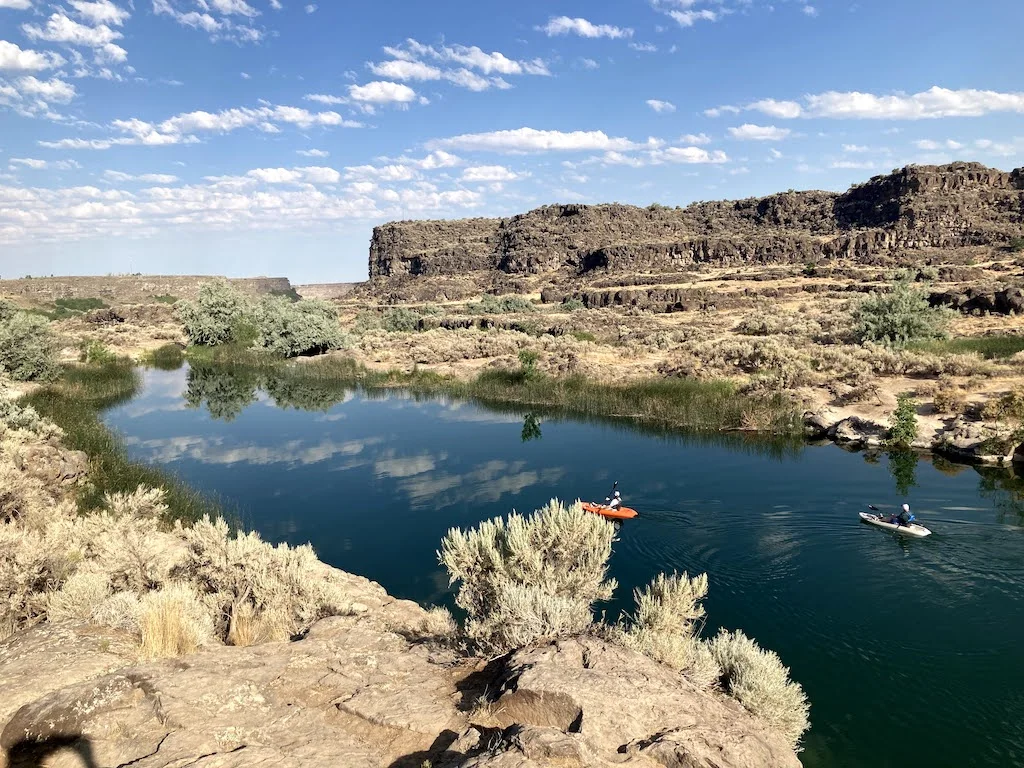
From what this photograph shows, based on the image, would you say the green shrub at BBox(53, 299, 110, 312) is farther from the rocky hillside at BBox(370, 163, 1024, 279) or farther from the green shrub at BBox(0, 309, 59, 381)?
the green shrub at BBox(0, 309, 59, 381)

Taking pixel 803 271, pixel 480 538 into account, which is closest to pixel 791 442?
pixel 480 538

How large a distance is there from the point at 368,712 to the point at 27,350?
1361 inches

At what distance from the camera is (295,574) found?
9156mm

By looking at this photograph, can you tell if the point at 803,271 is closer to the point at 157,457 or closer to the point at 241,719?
the point at 157,457

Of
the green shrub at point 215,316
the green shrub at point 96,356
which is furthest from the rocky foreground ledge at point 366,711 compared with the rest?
the green shrub at point 215,316

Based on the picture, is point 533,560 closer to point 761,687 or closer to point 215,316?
point 761,687

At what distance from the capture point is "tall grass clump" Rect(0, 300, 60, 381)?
30422 millimetres

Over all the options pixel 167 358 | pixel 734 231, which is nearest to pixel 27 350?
pixel 167 358

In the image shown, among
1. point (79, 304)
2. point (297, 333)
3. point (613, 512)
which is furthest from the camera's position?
point (79, 304)

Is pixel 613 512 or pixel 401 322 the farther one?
pixel 401 322

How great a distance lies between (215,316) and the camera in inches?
2240

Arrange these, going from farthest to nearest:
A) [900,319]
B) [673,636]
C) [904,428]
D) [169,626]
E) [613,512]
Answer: [900,319]
[904,428]
[613,512]
[169,626]
[673,636]

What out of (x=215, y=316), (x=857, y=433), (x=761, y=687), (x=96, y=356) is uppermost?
(x=215, y=316)

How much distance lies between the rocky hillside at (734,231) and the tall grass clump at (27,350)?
7409 centimetres
